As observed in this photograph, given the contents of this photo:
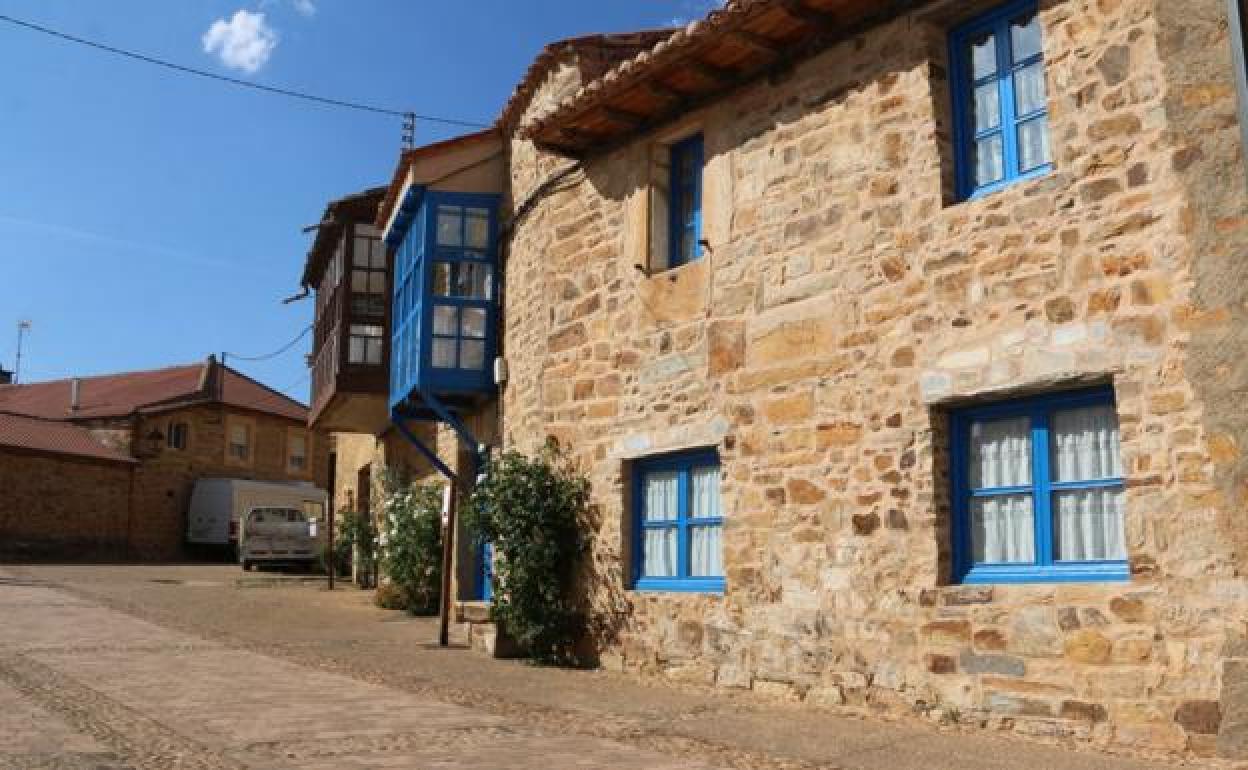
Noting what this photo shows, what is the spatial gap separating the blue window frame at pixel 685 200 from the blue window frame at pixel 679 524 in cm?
172

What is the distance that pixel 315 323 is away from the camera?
20469 millimetres

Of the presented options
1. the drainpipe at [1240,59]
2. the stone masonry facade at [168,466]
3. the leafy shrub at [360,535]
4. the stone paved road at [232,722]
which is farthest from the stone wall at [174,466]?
the drainpipe at [1240,59]

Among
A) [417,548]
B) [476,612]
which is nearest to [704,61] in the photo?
[476,612]

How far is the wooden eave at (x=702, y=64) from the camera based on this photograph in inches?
303

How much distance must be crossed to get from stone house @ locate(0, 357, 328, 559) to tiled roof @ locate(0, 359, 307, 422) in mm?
57

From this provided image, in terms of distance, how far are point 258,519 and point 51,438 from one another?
7.72m

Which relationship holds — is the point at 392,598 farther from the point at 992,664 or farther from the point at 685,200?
the point at 992,664

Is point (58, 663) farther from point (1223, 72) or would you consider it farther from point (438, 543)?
point (1223, 72)

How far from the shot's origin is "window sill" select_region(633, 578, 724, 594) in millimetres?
8516

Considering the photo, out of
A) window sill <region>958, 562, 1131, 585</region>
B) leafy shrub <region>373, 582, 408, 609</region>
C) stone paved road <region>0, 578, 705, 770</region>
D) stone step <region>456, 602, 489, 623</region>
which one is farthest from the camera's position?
leafy shrub <region>373, 582, 408, 609</region>

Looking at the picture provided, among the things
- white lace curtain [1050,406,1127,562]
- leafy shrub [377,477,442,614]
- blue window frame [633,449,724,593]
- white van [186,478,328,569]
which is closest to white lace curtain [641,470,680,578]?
blue window frame [633,449,724,593]

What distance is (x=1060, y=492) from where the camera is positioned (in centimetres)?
632

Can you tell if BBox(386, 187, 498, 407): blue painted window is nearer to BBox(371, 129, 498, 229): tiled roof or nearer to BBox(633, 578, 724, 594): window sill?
BBox(371, 129, 498, 229): tiled roof

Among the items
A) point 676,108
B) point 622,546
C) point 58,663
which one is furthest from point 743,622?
point 58,663
